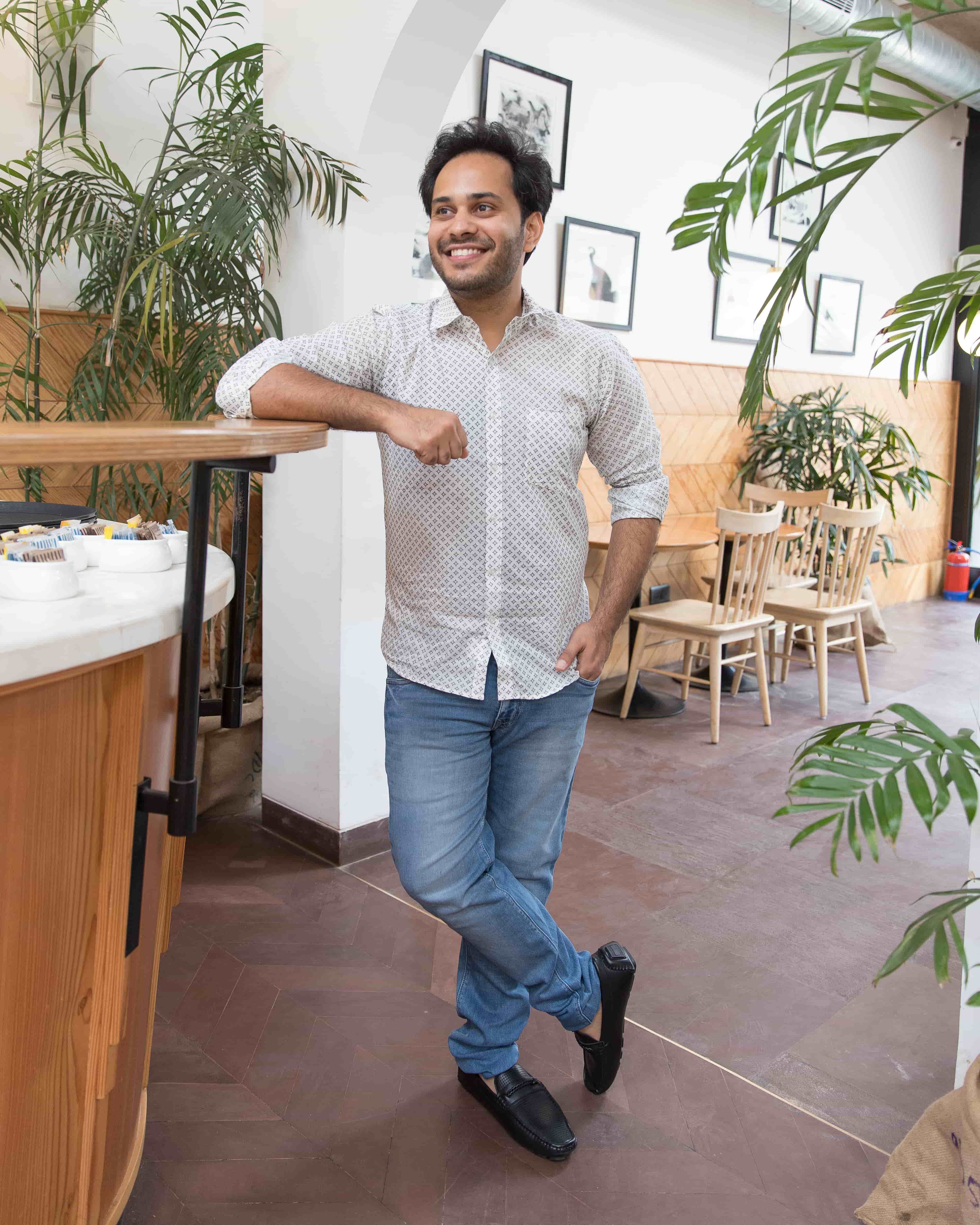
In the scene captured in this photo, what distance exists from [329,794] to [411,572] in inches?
65.2

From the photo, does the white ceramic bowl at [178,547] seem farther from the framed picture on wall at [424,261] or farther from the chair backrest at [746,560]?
the chair backrest at [746,560]

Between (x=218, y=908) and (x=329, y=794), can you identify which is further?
(x=329, y=794)

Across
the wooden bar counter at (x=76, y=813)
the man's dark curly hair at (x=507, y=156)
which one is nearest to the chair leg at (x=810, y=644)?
the man's dark curly hair at (x=507, y=156)


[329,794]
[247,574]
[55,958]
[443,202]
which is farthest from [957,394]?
[55,958]

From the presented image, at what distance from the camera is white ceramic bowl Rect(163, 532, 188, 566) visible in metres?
1.80

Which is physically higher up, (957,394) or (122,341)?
(957,394)

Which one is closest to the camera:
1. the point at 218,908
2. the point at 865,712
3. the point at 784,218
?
the point at 218,908

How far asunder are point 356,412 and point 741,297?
583 cm

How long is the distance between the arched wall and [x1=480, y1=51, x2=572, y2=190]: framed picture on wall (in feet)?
6.40

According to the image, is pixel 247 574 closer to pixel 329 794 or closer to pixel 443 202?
pixel 329 794

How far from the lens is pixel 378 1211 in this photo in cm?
207

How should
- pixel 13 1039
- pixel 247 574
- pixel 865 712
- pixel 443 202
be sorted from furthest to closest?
pixel 865 712 → pixel 247 574 → pixel 443 202 → pixel 13 1039

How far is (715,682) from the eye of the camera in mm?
5117

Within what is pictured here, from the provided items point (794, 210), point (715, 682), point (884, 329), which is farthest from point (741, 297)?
point (884, 329)
